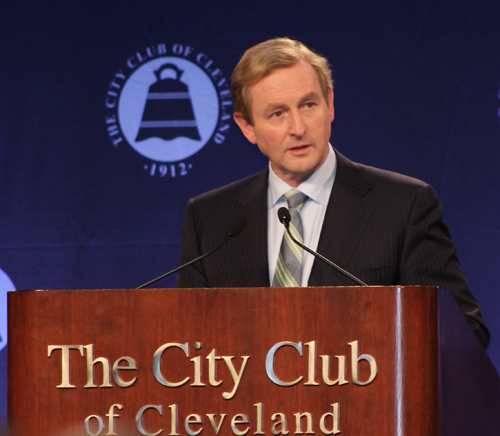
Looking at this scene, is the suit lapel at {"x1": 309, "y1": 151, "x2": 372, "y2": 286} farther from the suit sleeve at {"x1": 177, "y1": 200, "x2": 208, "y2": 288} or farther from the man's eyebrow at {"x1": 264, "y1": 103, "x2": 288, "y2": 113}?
the suit sleeve at {"x1": 177, "y1": 200, "x2": 208, "y2": 288}

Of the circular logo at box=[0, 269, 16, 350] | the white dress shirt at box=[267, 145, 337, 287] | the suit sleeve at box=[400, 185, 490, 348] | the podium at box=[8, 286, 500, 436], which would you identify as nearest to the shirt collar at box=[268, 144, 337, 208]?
→ the white dress shirt at box=[267, 145, 337, 287]

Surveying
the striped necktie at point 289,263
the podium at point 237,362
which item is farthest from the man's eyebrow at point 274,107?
the podium at point 237,362

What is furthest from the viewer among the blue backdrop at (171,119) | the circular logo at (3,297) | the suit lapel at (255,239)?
the circular logo at (3,297)


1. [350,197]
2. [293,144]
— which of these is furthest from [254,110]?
[350,197]

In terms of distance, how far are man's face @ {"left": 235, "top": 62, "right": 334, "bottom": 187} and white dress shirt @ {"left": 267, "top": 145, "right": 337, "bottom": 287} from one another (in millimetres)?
41

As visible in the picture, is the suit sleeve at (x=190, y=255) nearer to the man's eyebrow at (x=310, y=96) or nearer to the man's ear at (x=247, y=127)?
the man's ear at (x=247, y=127)

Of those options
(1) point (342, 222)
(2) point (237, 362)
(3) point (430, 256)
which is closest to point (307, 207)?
(1) point (342, 222)

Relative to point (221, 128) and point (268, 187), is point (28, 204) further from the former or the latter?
point (268, 187)

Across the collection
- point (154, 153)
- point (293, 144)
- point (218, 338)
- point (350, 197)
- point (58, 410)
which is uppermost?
point (154, 153)

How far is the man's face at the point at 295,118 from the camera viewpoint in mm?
2041

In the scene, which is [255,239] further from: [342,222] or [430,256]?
[430,256]

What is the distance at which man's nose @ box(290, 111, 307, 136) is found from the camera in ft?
6.66

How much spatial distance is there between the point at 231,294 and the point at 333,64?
191 centimetres

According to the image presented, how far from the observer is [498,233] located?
9.37 ft
